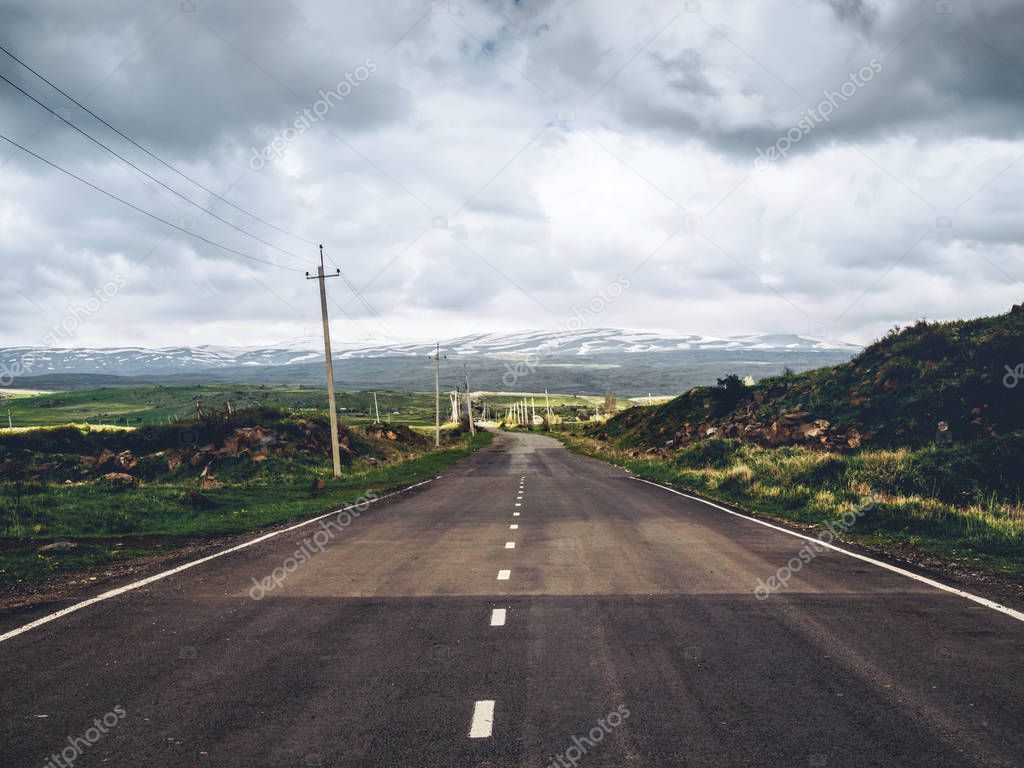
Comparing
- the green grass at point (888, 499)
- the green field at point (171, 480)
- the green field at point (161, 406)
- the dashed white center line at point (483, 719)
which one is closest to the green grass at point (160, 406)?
the green field at point (161, 406)

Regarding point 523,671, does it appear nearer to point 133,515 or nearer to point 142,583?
point 142,583

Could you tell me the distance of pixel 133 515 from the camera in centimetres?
1684

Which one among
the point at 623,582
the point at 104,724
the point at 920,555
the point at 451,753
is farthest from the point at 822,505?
the point at 104,724

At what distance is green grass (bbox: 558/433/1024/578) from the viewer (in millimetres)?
11814

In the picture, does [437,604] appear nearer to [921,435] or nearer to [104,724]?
[104,724]

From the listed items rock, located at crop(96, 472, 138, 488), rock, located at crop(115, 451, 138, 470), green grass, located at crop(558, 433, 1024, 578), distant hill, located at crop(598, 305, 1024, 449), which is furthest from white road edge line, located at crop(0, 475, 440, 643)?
distant hill, located at crop(598, 305, 1024, 449)

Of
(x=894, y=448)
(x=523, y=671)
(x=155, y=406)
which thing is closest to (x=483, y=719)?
(x=523, y=671)

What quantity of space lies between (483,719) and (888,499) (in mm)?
14128

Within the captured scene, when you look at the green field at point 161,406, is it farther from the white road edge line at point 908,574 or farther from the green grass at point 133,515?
the white road edge line at point 908,574

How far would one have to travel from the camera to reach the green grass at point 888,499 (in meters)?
11.8

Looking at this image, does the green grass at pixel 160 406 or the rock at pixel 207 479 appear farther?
the green grass at pixel 160 406

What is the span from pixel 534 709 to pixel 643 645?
191cm

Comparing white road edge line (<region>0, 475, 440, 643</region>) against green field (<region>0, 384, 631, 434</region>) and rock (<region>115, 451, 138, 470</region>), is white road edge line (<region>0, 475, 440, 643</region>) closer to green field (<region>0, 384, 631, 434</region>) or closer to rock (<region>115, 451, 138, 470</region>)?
rock (<region>115, 451, 138, 470</region>)

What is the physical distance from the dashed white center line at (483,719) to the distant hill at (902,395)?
71.8 feet
